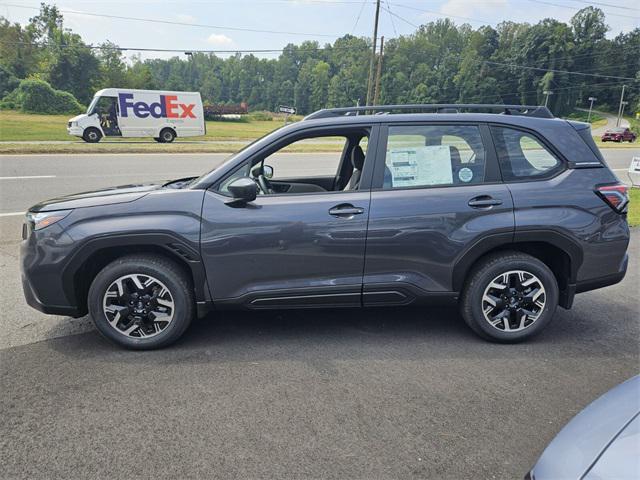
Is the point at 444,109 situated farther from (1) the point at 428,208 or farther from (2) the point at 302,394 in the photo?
(2) the point at 302,394

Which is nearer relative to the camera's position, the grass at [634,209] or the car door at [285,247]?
the car door at [285,247]

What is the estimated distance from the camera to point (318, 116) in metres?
3.99

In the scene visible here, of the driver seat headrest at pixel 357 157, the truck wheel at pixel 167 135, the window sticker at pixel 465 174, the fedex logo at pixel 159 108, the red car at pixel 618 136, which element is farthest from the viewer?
the red car at pixel 618 136

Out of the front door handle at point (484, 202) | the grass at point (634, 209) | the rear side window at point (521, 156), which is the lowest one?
the grass at point (634, 209)

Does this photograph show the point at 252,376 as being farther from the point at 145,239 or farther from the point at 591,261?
the point at 591,261

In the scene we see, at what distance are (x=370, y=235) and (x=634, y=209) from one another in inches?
334

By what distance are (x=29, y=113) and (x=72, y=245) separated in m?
53.6

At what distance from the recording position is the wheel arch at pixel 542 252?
3.71 m

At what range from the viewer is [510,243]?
12.5 feet

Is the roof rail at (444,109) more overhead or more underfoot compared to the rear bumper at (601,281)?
more overhead

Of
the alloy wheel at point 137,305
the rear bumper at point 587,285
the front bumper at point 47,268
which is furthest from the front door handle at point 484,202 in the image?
the front bumper at point 47,268

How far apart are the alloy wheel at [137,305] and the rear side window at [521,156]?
2.78 meters

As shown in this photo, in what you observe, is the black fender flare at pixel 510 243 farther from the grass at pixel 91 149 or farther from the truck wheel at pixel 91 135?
the truck wheel at pixel 91 135

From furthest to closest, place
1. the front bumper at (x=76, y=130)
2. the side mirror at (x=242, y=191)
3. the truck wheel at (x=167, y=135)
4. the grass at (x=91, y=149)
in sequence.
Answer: the truck wheel at (x=167, y=135)
the front bumper at (x=76, y=130)
the grass at (x=91, y=149)
the side mirror at (x=242, y=191)
